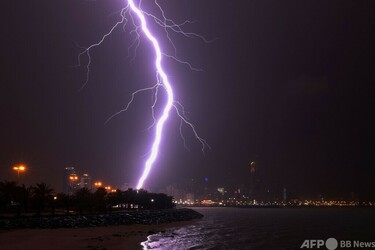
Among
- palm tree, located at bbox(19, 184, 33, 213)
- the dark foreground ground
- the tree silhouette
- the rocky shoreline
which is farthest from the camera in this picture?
the tree silhouette

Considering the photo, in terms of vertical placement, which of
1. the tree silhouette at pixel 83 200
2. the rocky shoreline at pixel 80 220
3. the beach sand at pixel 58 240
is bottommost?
the beach sand at pixel 58 240

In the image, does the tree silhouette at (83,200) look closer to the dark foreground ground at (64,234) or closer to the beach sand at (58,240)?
the dark foreground ground at (64,234)

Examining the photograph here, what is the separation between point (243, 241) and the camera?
38906 millimetres

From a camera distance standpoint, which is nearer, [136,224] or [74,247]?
[74,247]

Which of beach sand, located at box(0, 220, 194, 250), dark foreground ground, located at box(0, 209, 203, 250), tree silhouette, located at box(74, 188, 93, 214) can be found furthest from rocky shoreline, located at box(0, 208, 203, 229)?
tree silhouette, located at box(74, 188, 93, 214)

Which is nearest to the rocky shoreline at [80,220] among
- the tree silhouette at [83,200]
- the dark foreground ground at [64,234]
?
the dark foreground ground at [64,234]

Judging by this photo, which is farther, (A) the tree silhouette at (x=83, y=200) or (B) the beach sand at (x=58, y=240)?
(A) the tree silhouette at (x=83, y=200)

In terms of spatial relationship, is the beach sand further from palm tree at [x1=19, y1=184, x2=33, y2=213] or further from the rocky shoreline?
palm tree at [x1=19, y1=184, x2=33, y2=213]

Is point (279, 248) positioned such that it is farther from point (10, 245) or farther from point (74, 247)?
point (10, 245)

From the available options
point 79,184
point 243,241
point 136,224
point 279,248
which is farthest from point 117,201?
point 79,184

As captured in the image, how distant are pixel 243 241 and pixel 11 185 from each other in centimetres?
2385

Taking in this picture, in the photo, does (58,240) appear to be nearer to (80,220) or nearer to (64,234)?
(64,234)

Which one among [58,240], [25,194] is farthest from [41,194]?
[58,240]

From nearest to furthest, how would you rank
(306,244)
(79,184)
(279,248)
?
(279,248) < (306,244) < (79,184)
